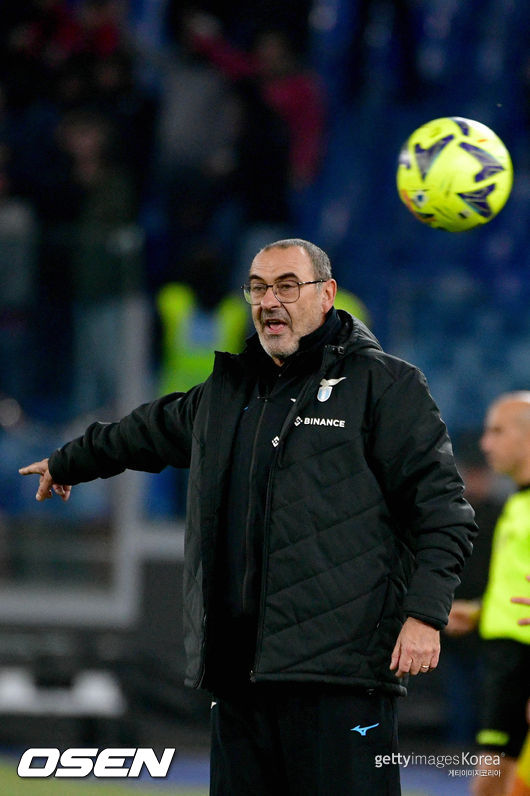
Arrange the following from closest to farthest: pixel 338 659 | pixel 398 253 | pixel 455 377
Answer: pixel 338 659 → pixel 455 377 → pixel 398 253

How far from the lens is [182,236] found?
922 centimetres

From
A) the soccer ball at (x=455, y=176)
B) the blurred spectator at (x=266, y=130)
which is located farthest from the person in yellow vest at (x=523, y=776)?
the blurred spectator at (x=266, y=130)

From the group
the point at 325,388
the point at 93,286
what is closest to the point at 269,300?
the point at 325,388

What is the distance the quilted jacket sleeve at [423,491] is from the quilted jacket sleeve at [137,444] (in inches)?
23.6

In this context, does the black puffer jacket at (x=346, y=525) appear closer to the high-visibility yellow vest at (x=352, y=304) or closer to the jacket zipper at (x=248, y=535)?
the jacket zipper at (x=248, y=535)

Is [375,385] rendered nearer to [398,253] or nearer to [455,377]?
[455,377]

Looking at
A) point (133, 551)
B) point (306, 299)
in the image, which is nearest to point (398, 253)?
point (133, 551)

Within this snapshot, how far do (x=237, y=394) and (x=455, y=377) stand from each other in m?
5.21

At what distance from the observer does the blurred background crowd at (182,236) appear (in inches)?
305

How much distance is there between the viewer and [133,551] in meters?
7.94

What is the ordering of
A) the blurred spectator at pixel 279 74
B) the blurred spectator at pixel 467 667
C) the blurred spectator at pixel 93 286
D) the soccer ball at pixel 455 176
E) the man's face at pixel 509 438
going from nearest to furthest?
the soccer ball at pixel 455 176
the man's face at pixel 509 438
the blurred spectator at pixel 467 667
the blurred spectator at pixel 93 286
the blurred spectator at pixel 279 74

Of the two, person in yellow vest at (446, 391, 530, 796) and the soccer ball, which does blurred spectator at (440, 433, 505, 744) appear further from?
the soccer ball

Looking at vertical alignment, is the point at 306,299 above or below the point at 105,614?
above

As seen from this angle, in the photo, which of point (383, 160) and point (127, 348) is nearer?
point (127, 348)
